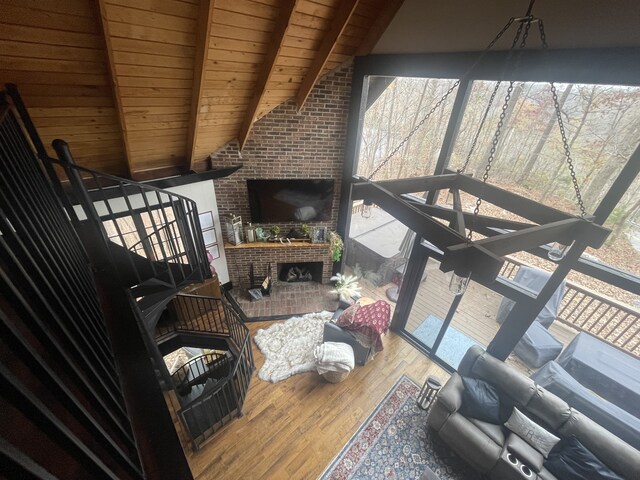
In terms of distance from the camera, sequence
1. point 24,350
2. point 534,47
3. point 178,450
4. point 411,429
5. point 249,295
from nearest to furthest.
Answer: point 24,350 → point 178,450 → point 534,47 → point 411,429 → point 249,295

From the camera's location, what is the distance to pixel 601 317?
14.4 feet

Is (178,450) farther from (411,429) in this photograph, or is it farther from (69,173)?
(411,429)

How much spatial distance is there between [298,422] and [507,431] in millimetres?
2602

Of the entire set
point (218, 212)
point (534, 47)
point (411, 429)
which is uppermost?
point (534, 47)

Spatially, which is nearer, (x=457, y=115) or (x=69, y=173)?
(x=69, y=173)

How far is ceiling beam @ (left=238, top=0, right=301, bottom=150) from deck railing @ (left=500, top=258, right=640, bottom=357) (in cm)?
503

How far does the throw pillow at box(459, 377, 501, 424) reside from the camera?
10.8ft

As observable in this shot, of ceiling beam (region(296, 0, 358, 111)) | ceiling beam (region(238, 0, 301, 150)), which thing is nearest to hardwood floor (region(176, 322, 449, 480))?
ceiling beam (region(238, 0, 301, 150))

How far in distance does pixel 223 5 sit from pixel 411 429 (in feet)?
16.9

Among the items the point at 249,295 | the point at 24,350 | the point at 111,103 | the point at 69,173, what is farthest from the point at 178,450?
the point at 249,295

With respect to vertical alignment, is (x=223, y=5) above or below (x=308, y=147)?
above

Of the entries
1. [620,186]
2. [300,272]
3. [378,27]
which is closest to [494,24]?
[378,27]

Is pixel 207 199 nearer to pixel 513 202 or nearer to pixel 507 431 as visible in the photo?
pixel 513 202

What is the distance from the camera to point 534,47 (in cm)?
258
